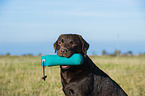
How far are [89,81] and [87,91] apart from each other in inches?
8.6

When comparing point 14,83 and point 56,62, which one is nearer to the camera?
point 56,62

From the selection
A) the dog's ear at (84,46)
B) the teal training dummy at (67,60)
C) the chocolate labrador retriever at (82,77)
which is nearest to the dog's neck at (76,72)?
the chocolate labrador retriever at (82,77)

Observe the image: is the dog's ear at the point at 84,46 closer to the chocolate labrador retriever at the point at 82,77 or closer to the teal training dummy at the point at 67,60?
the chocolate labrador retriever at the point at 82,77

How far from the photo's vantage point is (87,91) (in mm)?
4723

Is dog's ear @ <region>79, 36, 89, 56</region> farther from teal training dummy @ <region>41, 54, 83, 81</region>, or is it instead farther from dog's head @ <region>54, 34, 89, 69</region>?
teal training dummy @ <region>41, 54, 83, 81</region>

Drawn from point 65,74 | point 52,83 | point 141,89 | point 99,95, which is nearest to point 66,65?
point 65,74

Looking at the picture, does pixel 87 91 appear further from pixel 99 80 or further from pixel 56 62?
pixel 56 62

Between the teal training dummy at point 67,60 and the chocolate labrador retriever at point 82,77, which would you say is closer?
the teal training dummy at point 67,60

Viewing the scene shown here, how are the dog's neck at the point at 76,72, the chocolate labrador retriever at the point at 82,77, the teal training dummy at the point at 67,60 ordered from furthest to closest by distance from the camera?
Answer: the dog's neck at the point at 76,72
the chocolate labrador retriever at the point at 82,77
the teal training dummy at the point at 67,60

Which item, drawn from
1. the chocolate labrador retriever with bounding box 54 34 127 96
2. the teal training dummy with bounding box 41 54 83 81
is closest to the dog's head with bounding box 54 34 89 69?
the chocolate labrador retriever with bounding box 54 34 127 96

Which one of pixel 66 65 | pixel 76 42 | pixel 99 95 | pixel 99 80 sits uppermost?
pixel 76 42

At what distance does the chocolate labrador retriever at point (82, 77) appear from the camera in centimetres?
475

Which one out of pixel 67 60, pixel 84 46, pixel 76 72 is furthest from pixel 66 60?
pixel 84 46

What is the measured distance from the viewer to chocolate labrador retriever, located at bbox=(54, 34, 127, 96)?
4746 mm
